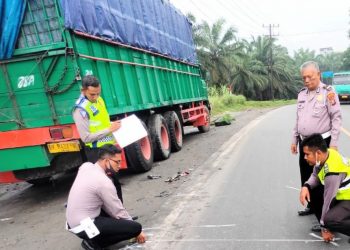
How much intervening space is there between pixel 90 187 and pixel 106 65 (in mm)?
3627

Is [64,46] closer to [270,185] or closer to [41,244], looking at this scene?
[41,244]

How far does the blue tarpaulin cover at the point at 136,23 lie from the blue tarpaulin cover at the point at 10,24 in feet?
2.29

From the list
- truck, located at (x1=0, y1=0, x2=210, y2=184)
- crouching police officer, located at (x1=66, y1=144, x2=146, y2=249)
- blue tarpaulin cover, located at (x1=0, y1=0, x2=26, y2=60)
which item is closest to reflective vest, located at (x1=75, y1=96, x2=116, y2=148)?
crouching police officer, located at (x1=66, y1=144, x2=146, y2=249)

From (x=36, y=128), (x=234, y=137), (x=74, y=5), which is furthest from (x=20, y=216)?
(x=234, y=137)

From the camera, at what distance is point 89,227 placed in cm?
388

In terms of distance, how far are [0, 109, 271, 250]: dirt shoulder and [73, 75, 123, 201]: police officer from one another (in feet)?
2.75

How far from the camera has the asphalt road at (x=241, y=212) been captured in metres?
4.06

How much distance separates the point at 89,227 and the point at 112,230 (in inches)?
8.5

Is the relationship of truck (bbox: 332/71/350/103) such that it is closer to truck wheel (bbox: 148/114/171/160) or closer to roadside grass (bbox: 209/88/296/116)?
roadside grass (bbox: 209/88/296/116)

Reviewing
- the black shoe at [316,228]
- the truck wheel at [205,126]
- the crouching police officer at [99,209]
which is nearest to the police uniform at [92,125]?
the crouching police officer at [99,209]

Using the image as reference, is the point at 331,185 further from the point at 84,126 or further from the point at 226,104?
the point at 226,104

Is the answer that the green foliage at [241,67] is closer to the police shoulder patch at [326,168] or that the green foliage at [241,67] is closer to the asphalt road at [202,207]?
the asphalt road at [202,207]

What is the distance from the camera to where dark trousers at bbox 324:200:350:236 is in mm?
3707

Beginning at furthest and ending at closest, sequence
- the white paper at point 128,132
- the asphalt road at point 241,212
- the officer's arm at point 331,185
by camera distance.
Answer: the white paper at point 128,132, the asphalt road at point 241,212, the officer's arm at point 331,185
